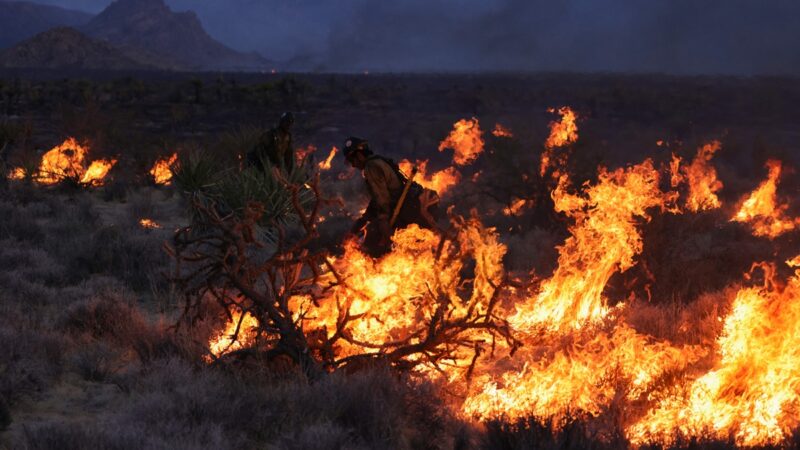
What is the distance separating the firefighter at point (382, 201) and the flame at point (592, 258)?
1326 mm

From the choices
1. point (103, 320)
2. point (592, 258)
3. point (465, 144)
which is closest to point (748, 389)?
point (592, 258)

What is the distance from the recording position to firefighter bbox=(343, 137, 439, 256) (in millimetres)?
7086

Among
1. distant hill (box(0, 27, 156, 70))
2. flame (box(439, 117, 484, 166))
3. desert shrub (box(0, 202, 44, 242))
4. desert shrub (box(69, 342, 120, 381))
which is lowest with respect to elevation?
desert shrub (box(69, 342, 120, 381))

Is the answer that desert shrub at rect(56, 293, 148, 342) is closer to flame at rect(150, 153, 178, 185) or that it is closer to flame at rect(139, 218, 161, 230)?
flame at rect(139, 218, 161, 230)

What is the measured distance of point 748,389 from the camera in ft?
16.7

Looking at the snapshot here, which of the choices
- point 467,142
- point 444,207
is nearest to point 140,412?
point 444,207

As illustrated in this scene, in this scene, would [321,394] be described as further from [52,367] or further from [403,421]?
[52,367]

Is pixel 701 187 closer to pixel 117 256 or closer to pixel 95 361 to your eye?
pixel 117 256

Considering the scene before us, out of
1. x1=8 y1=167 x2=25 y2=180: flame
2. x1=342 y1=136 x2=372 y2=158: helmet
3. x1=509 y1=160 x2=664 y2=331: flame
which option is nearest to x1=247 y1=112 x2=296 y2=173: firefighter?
x1=342 y1=136 x2=372 y2=158: helmet

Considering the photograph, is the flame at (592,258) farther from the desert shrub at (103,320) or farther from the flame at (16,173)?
the flame at (16,173)

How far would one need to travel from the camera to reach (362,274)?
20.4 ft

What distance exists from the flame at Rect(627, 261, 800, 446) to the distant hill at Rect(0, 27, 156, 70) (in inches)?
5178

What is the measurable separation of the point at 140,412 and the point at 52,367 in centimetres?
139

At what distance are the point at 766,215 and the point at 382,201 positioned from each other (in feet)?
33.3
